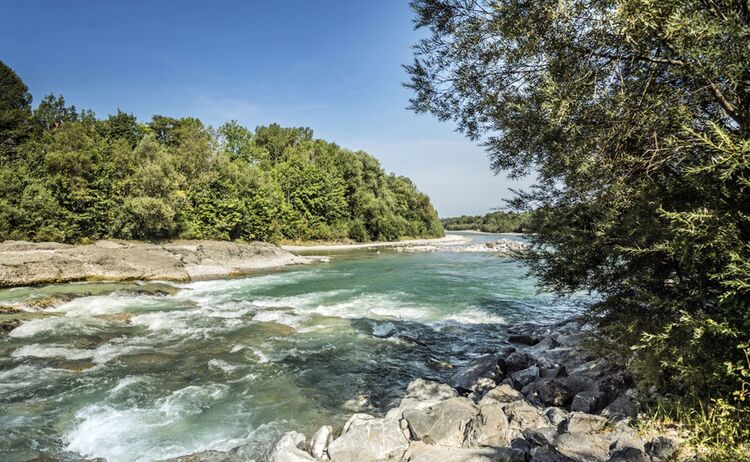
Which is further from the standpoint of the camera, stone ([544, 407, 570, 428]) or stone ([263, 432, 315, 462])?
stone ([544, 407, 570, 428])

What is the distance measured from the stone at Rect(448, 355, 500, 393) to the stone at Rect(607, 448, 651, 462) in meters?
4.11

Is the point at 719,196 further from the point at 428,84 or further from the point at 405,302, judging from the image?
the point at 405,302

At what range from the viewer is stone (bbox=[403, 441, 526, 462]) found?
15.6 feet

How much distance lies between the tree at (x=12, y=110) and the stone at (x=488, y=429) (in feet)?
202

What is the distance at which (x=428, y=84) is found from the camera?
269 inches

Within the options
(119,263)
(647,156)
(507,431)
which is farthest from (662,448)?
(119,263)

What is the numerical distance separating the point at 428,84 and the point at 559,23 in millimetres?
2415

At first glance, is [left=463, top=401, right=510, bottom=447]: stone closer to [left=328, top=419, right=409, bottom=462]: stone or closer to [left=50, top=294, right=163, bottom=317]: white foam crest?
[left=328, top=419, right=409, bottom=462]: stone

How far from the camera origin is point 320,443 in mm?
5898

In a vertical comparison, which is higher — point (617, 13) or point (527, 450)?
point (617, 13)

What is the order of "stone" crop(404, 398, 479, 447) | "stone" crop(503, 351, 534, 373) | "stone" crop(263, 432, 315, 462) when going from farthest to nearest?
1. "stone" crop(503, 351, 534, 373)
2. "stone" crop(404, 398, 479, 447)
3. "stone" crop(263, 432, 315, 462)

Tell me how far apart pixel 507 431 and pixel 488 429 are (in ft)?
0.94

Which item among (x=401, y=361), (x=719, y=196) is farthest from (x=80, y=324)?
(x=719, y=196)

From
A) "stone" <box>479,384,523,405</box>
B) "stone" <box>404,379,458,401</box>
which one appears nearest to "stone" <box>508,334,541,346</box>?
"stone" <box>404,379,458,401</box>
